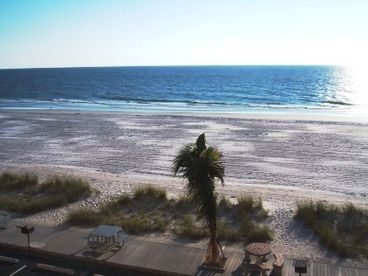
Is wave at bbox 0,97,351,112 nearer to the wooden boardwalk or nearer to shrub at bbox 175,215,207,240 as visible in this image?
shrub at bbox 175,215,207,240

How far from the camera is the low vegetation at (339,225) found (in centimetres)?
1251

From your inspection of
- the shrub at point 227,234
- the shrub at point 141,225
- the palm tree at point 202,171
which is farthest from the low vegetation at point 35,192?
the palm tree at point 202,171

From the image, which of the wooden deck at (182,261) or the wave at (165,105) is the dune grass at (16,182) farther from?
the wave at (165,105)

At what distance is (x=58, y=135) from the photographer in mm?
35125

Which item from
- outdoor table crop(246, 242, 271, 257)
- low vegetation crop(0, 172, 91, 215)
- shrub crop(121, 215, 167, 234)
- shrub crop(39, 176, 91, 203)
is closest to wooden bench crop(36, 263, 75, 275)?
shrub crop(121, 215, 167, 234)

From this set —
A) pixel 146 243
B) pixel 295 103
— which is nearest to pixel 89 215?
pixel 146 243

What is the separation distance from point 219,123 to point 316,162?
15730mm

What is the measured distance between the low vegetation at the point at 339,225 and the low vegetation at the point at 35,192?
28.6 ft

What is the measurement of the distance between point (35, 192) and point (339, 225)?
11.9 meters

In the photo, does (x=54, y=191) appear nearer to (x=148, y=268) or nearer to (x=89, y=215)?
(x=89, y=215)

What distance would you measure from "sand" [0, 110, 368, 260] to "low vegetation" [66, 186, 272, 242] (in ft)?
2.40

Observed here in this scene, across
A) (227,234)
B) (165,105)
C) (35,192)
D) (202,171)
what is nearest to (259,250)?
(202,171)

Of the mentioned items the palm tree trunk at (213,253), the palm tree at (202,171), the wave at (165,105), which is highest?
the palm tree at (202,171)

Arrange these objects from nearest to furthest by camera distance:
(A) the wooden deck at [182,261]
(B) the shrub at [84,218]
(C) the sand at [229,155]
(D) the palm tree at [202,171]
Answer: (D) the palm tree at [202,171] < (A) the wooden deck at [182,261] < (B) the shrub at [84,218] < (C) the sand at [229,155]
